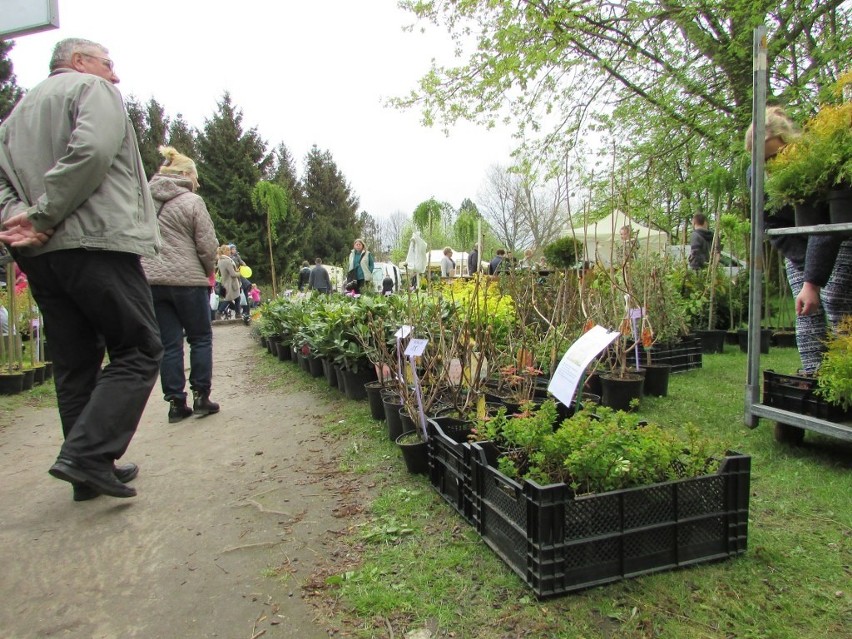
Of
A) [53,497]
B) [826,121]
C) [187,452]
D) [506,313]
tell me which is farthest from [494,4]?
[53,497]

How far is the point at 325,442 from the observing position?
350 centimetres

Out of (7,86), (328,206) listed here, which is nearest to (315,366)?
(7,86)

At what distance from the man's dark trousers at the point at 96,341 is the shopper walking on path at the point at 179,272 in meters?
1.29

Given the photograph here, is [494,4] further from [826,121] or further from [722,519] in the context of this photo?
[722,519]

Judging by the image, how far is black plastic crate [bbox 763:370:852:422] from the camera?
103 inches

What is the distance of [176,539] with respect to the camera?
2.21 meters

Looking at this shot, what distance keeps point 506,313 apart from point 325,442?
219cm

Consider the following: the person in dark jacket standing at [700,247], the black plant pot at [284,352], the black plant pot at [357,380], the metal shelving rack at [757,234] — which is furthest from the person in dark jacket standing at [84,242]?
the person in dark jacket standing at [700,247]

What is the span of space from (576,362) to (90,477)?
80.4 inches

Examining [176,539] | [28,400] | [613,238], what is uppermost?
[613,238]

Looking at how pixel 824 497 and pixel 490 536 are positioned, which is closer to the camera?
pixel 490 536

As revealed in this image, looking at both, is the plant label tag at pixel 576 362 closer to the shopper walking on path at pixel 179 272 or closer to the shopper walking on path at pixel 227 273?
the shopper walking on path at pixel 179 272

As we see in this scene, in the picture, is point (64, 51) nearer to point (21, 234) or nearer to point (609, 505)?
point (21, 234)

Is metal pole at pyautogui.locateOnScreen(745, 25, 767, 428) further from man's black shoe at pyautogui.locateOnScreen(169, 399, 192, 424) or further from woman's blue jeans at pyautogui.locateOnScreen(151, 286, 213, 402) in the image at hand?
man's black shoe at pyautogui.locateOnScreen(169, 399, 192, 424)
